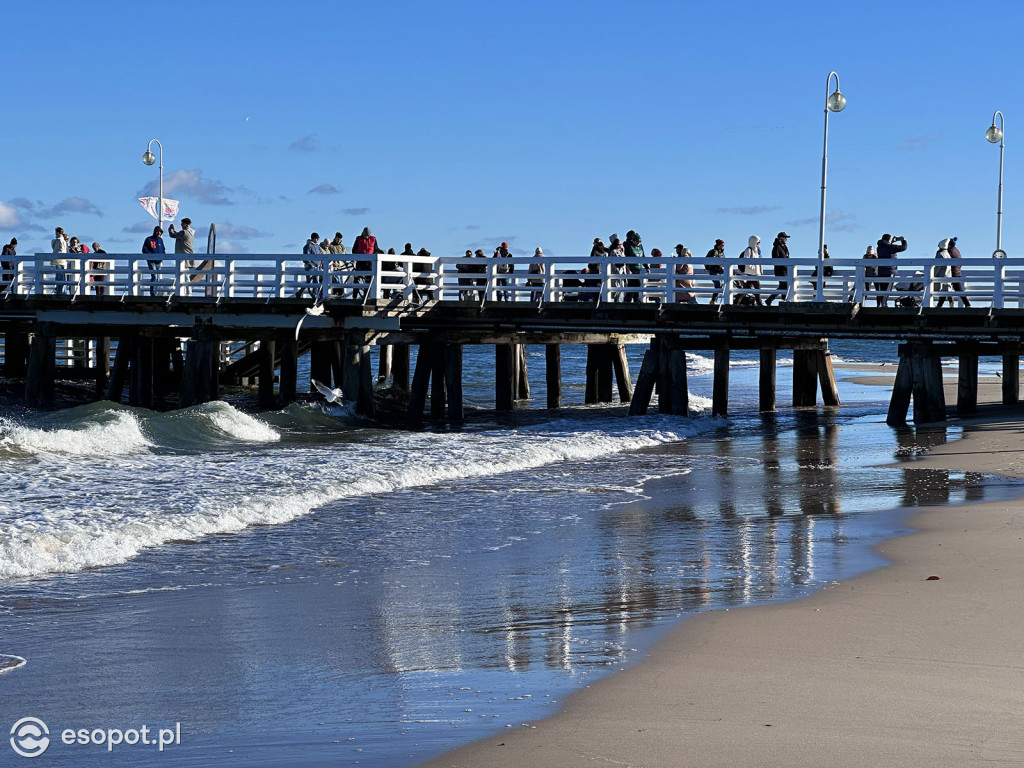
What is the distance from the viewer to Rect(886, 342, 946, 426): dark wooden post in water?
68.2 ft

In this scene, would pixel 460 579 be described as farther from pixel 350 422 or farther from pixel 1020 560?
pixel 350 422

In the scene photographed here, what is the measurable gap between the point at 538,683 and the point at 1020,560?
4470 mm

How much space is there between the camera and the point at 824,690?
5418mm

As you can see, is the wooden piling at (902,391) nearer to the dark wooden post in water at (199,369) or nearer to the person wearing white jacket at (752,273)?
the person wearing white jacket at (752,273)

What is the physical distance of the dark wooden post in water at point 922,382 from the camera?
20797 mm

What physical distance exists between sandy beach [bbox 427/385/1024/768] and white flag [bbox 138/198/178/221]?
23.9m

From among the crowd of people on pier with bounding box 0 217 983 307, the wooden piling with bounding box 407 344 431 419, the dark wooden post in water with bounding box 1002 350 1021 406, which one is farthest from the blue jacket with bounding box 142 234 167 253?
the dark wooden post in water with bounding box 1002 350 1021 406

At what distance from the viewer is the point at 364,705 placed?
5.30 meters

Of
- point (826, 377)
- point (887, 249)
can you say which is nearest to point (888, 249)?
point (887, 249)

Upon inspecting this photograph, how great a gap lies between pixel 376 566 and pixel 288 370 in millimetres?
16328

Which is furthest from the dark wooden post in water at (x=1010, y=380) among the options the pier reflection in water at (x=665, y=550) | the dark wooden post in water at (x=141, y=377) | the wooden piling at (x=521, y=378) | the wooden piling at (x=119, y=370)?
the wooden piling at (x=119, y=370)

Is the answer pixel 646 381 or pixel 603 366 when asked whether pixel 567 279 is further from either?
pixel 603 366

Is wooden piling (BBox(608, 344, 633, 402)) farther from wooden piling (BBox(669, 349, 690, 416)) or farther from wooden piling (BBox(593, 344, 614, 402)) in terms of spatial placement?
wooden piling (BBox(669, 349, 690, 416))

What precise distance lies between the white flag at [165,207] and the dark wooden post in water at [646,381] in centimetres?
1267
